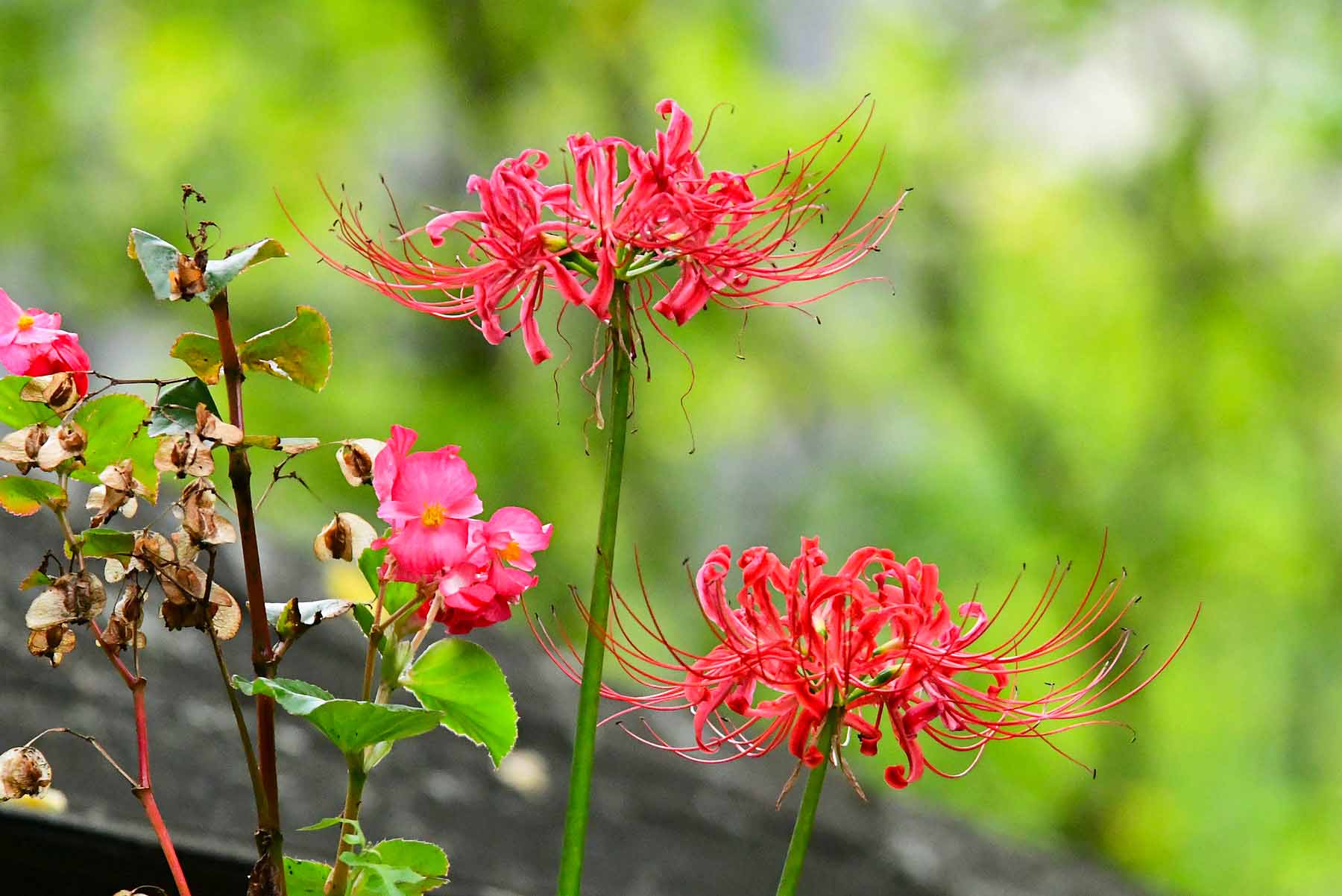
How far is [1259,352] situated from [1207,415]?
385 millimetres

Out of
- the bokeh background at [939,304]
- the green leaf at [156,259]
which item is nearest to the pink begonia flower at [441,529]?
the green leaf at [156,259]

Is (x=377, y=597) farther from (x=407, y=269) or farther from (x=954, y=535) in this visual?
(x=954, y=535)

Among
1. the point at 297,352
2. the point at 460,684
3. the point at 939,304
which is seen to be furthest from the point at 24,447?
the point at 939,304

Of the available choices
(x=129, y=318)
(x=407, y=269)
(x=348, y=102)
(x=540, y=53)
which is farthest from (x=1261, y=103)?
(x=407, y=269)

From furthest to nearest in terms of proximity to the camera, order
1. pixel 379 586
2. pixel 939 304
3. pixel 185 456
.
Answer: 1. pixel 939 304
2. pixel 379 586
3. pixel 185 456

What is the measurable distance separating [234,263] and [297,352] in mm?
71

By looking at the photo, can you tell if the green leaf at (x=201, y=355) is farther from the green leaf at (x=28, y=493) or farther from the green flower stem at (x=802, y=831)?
the green flower stem at (x=802, y=831)

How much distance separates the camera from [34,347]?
2.12ft

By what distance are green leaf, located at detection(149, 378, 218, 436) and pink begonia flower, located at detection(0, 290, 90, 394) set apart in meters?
0.05

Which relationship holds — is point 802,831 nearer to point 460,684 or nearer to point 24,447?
point 460,684

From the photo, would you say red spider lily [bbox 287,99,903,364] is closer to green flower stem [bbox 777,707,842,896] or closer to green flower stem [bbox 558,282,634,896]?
green flower stem [bbox 558,282,634,896]

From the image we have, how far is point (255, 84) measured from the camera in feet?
21.2

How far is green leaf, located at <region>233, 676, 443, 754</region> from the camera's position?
602mm

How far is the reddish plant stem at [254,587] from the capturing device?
2.03ft
